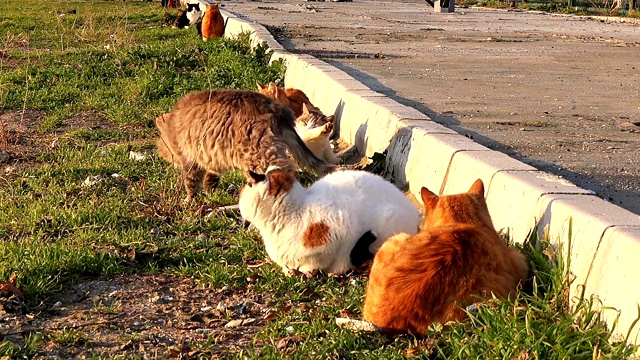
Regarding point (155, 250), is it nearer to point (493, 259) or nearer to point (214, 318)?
point (214, 318)

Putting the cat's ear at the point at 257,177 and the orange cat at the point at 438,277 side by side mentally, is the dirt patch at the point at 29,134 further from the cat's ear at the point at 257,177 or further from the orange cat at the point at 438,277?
the orange cat at the point at 438,277

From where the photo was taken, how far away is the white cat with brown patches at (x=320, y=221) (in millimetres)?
4750

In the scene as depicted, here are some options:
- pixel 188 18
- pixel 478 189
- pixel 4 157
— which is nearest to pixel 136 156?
pixel 4 157

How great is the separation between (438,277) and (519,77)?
659 cm

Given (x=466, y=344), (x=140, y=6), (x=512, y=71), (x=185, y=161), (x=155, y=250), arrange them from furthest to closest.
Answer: (x=140, y=6)
(x=512, y=71)
(x=185, y=161)
(x=155, y=250)
(x=466, y=344)

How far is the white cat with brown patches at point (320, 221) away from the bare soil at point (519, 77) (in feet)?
4.52

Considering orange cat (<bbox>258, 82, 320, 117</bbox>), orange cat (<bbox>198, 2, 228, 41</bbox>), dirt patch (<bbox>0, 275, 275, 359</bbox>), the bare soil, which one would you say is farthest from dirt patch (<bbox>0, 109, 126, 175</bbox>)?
orange cat (<bbox>198, 2, 228, 41</bbox>)

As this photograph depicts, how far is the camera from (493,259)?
3.85 m

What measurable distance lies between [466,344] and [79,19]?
18.2 metres

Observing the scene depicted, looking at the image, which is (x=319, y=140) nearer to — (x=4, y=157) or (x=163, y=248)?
(x=163, y=248)

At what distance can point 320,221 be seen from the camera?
4.77 metres

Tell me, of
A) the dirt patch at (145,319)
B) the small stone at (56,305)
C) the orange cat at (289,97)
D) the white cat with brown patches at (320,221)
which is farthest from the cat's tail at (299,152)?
the small stone at (56,305)

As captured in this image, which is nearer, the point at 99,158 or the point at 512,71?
the point at 99,158

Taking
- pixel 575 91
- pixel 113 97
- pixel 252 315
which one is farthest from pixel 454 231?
pixel 113 97
